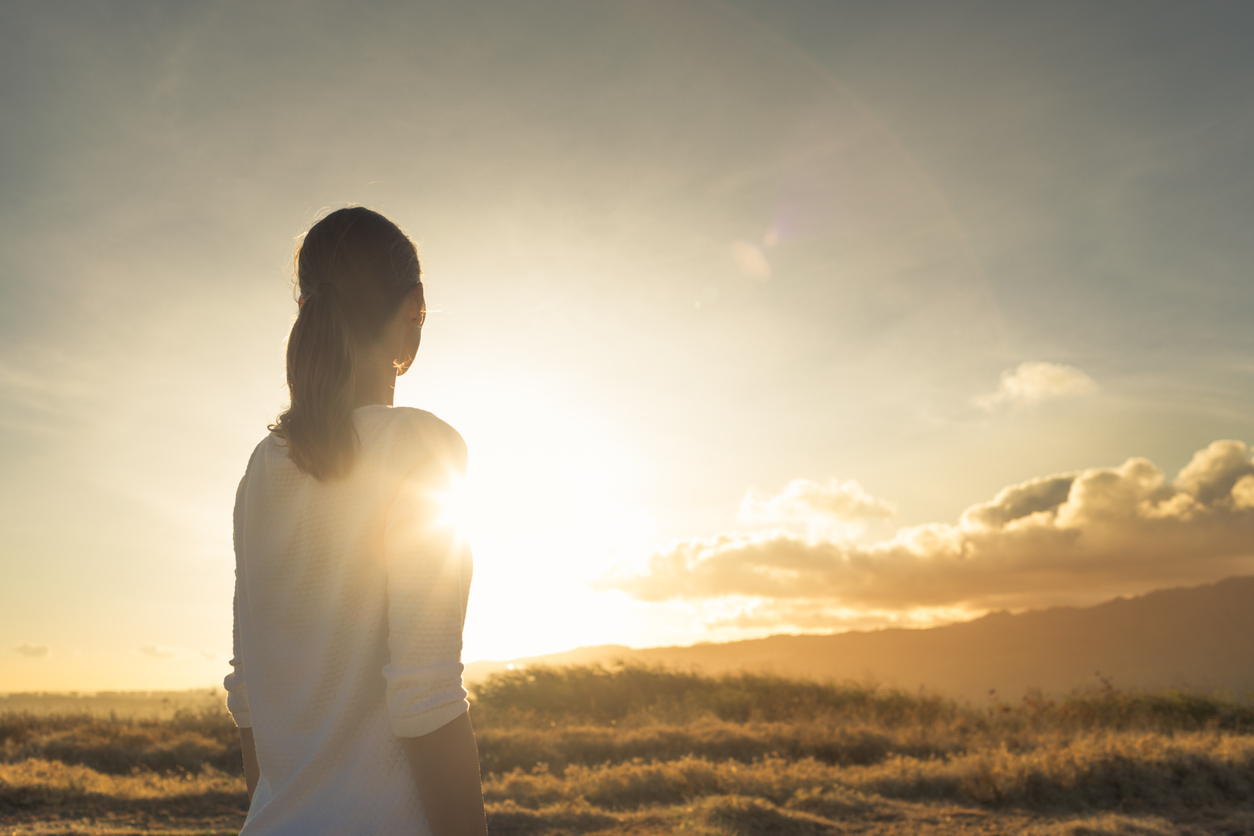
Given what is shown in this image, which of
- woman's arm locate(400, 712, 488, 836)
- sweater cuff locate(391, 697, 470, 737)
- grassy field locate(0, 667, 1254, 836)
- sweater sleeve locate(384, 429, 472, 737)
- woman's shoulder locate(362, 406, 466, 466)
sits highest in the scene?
woman's shoulder locate(362, 406, 466, 466)

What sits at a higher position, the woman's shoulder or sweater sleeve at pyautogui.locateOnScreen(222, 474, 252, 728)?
the woman's shoulder

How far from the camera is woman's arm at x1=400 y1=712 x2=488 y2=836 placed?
41.9 inches

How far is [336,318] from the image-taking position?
1.26m

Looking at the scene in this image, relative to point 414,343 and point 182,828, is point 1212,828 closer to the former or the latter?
point 414,343

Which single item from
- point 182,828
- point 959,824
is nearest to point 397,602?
point 959,824

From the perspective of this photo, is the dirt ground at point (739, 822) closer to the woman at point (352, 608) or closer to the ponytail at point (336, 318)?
the woman at point (352, 608)

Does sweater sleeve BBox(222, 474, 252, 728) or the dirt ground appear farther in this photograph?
the dirt ground

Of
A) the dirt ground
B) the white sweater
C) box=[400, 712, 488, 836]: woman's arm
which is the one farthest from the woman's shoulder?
the dirt ground

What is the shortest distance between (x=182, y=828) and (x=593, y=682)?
11.3 m

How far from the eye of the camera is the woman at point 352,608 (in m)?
1.08

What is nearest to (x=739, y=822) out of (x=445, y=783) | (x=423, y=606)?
(x=445, y=783)

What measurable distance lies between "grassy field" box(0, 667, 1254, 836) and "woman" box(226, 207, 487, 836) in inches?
257

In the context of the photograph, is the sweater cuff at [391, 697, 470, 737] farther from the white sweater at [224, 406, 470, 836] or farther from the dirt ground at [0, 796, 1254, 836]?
the dirt ground at [0, 796, 1254, 836]

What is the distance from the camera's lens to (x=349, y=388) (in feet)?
3.93
